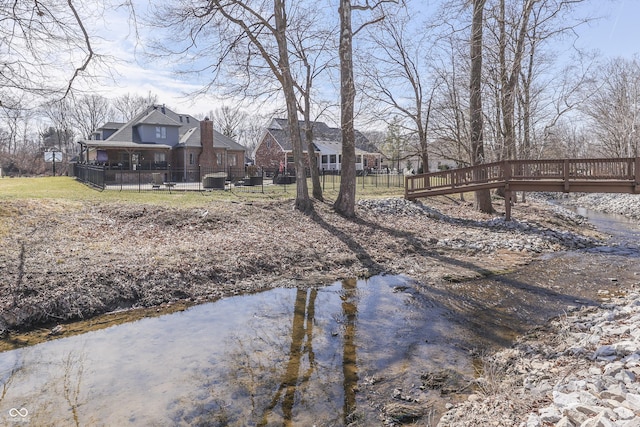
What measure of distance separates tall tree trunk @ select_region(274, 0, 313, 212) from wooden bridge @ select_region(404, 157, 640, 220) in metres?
5.65

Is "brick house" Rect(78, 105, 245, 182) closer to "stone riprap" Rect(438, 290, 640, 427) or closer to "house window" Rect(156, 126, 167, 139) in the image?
"house window" Rect(156, 126, 167, 139)

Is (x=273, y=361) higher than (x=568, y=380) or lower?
lower

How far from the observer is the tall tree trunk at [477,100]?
15703 millimetres

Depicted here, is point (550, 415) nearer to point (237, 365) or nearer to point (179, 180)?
point (237, 365)

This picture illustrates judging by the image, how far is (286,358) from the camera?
5.55 m

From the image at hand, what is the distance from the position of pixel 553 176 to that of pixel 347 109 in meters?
7.52

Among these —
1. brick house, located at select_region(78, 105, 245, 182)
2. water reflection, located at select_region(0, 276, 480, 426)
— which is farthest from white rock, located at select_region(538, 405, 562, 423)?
brick house, located at select_region(78, 105, 245, 182)

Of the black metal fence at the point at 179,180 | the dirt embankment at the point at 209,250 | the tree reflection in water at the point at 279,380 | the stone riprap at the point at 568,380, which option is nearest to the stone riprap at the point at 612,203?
the dirt embankment at the point at 209,250

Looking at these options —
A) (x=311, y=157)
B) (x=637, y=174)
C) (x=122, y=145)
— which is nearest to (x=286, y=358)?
(x=637, y=174)

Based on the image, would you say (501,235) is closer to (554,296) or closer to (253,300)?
(554,296)

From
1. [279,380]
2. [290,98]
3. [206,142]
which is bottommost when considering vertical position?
[279,380]

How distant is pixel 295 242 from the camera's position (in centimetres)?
1120

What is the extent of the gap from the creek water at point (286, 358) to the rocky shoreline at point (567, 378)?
33 cm

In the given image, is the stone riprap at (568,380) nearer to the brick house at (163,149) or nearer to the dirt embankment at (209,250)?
the dirt embankment at (209,250)
